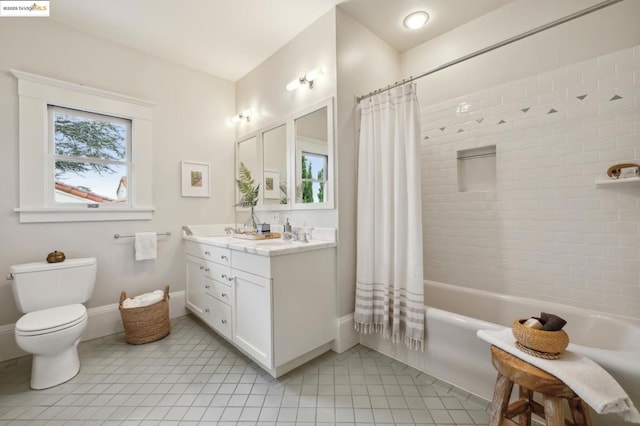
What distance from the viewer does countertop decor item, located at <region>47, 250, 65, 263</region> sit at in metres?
2.03

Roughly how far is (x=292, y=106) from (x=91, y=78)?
5.94 feet

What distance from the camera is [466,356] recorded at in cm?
158

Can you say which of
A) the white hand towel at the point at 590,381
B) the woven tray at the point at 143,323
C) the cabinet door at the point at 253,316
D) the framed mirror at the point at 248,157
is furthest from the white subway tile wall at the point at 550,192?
the woven tray at the point at 143,323

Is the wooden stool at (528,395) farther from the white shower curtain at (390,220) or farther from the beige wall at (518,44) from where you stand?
the beige wall at (518,44)

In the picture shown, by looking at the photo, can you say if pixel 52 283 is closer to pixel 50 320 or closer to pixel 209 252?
pixel 50 320

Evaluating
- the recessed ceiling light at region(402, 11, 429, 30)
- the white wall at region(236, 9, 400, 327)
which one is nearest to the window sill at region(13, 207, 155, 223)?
the white wall at region(236, 9, 400, 327)

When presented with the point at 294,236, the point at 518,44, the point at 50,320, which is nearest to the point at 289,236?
the point at 294,236

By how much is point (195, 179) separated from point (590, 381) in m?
3.24

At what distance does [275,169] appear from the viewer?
2.65m

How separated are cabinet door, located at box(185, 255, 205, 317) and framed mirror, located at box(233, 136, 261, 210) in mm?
836

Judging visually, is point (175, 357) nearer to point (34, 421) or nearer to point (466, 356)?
point (34, 421)

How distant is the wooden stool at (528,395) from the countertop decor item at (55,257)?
298cm

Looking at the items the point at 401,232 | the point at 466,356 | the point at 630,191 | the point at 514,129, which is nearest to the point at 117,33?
the point at 401,232

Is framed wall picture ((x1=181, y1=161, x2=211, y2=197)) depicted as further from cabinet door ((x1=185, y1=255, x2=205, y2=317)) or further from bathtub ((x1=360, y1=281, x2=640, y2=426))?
bathtub ((x1=360, y1=281, x2=640, y2=426))
